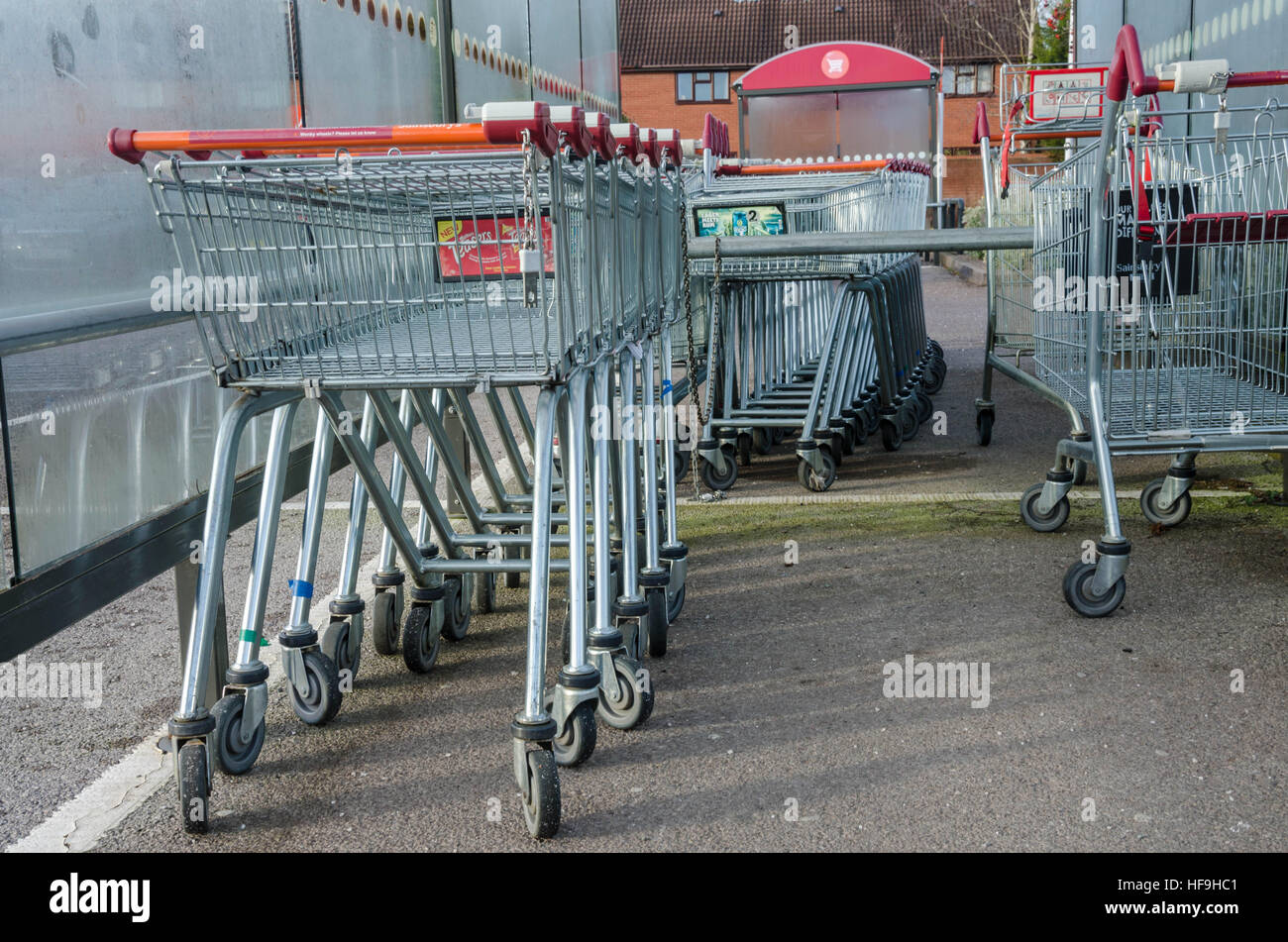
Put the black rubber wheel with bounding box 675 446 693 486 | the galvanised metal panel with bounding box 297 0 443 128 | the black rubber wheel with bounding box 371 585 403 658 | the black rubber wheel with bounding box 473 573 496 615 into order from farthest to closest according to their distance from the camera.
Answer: the black rubber wheel with bounding box 675 446 693 486 → the galvanised metal panel with bounding box 297 0 443 128 → the black rubber wheel with bounding box 473 573 496 615 → the black rubber wheel with bounding box 371 585 403 658

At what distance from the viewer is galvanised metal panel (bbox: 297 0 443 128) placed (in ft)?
15.8

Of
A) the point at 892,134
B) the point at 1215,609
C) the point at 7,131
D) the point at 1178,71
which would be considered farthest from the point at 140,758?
the point at 892,134

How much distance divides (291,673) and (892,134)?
55.5 ft

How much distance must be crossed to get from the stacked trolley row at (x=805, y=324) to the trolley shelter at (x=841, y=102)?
1025 centimetres

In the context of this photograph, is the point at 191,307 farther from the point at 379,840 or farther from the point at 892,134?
the point at 892,134

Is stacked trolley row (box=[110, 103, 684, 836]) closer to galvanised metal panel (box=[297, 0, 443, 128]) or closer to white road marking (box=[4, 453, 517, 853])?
white road marking (box=[4, 453, 517, 853])

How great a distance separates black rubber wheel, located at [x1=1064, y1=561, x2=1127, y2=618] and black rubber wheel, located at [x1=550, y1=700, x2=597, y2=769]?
179 centimetres

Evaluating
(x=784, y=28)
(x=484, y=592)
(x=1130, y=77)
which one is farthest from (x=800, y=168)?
(x=784, y=28)

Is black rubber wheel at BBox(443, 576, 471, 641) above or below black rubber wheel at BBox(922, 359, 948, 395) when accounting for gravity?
below

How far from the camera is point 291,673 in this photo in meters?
3.41

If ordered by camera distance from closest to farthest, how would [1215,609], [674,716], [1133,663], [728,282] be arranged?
[674,716], [1133,663], [1215,609], [728,282]

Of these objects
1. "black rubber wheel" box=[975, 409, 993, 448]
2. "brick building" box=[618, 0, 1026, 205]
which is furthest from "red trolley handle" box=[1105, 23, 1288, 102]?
"brick building" box=[618, 0, 1026, 205]

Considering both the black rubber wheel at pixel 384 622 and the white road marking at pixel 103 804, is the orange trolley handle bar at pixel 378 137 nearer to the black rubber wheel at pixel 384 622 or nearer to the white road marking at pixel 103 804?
the white road marking at pixel 103 804

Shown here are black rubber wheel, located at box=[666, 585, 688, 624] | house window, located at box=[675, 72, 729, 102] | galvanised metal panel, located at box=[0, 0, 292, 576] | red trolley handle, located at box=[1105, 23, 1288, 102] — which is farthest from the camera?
house window, located at box=[675, 72, 729, 102]
